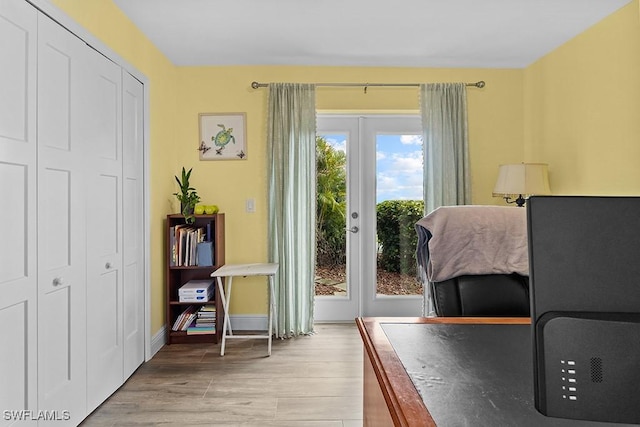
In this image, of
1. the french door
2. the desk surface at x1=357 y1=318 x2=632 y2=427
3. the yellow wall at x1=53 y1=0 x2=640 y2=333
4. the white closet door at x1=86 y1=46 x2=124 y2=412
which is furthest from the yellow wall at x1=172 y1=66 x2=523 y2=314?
the desk surface at x1=357 y1=318 x2=632 y2=427

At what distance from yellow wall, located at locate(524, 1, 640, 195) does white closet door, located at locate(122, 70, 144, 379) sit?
333 cm

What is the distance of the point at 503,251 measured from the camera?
75.2 inches

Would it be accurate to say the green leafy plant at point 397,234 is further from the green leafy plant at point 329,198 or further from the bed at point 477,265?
the bed at point 477,265

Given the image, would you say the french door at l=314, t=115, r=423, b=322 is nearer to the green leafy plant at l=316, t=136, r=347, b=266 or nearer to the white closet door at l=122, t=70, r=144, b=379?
the green leafy plant at l=316, t=136, r=347, b=266

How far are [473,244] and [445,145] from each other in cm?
222

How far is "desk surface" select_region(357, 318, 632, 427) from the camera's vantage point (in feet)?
2.80

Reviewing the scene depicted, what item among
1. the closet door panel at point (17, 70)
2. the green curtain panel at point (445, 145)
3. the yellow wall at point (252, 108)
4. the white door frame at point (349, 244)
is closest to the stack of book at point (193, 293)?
the yellow wall at point (252, 108)

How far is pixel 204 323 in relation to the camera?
12.0 feet

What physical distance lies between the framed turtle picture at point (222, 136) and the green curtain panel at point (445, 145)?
1.69 m

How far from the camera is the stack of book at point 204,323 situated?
3.64 m

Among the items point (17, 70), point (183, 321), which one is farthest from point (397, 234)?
point (17, 70)

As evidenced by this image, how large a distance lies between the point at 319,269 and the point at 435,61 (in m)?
2.23

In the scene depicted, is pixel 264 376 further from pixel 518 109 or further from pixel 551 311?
pixel 518 109

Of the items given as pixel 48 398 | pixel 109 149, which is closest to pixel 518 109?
pixel 109 149
